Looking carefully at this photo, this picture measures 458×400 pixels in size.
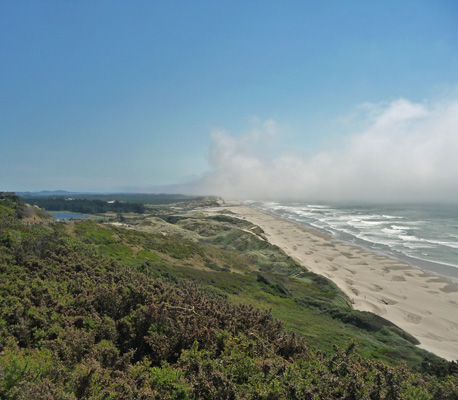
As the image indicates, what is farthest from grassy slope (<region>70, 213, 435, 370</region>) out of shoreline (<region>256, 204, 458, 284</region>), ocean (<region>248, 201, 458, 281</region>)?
ocean (<region>248, 201, 458, 281</region>)

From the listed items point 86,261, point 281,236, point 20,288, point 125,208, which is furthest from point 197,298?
point 125,208

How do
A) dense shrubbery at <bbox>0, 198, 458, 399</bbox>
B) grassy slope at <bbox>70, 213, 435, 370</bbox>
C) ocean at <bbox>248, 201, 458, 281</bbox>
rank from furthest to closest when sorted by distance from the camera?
ocean at <bbox>248, 201, 458, 281</bbox>
grassy slope at <bbox>70, 213, 435, 370</bbox>
dense shrubbery at <bbox>0, 198, 458, 399</bbox>

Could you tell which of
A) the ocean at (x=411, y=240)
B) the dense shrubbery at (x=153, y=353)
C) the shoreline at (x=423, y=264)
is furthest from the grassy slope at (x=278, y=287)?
the ocean at (x=411, y=240)

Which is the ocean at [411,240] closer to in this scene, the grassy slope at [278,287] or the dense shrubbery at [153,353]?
the grassy slope at [278,287]

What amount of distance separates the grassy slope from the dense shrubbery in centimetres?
234

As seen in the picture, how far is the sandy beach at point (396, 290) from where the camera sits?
19078 mm

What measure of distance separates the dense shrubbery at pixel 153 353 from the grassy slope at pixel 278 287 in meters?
2.34

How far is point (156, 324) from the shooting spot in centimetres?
709

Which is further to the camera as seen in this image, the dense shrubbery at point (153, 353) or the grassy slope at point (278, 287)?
the grassy slope at point (278, 287)

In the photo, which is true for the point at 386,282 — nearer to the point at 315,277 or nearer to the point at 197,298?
the point at 315,277

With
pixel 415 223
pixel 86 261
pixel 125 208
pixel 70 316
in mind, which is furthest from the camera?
pixel 125 208

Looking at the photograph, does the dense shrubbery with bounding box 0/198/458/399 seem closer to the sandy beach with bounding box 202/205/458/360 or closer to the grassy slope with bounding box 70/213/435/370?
the grassy slope with bounding box 70/213/435/370

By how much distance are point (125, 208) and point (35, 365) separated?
11135cm

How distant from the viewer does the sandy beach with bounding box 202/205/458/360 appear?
1908cm
